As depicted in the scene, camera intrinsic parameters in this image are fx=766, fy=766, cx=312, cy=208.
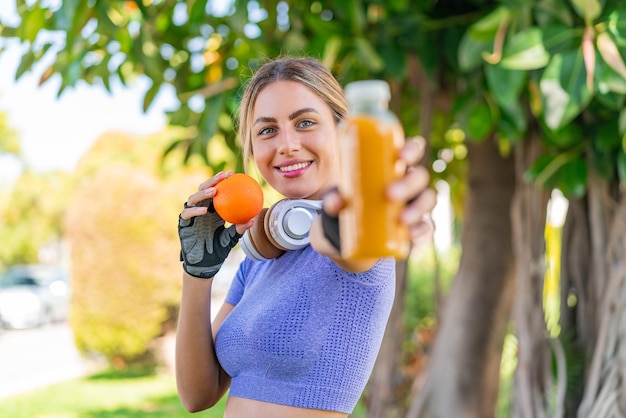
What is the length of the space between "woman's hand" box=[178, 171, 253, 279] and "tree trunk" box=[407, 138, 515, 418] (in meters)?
2.35

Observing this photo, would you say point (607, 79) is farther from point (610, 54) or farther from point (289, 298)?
point (289, 298)

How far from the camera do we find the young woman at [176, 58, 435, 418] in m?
1.27

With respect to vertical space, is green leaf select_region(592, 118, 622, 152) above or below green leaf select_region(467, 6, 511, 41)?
below

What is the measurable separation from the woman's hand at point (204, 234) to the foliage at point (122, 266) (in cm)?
792

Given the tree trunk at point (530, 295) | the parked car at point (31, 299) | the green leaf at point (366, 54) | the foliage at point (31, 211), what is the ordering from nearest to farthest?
the green leaf at point (366, 54) < the tree trunk at point (530, 295) < the parked car at point (31, 299) < the foliage at point (31, 211)

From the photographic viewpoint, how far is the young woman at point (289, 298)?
1271 millimetres

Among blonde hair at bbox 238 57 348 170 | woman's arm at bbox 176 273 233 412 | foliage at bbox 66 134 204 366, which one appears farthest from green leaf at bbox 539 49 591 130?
foliage at bbox 66 134 204 366

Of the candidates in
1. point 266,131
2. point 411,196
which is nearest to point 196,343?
point 266,131

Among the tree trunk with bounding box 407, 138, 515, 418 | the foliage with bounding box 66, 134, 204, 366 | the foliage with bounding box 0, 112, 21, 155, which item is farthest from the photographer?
the foliage with bounding box 0, 112, 21, 155

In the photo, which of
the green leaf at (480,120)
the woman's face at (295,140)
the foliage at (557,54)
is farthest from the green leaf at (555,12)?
the woman's face at (295,140)

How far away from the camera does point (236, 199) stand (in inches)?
→ 53.4

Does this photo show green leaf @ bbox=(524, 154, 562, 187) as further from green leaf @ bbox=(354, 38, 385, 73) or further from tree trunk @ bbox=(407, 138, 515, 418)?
tree trunk @ bbox=(407, 138, 515, 418)

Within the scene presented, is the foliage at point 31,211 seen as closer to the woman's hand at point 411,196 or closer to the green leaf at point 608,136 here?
the green leaf at point 608,136

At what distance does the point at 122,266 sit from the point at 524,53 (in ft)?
25.7
